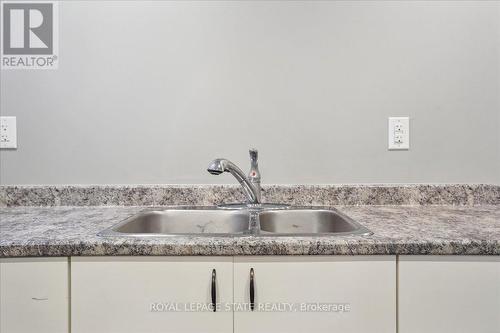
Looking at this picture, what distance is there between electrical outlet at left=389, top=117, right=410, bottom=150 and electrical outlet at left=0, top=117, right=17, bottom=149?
1388mm

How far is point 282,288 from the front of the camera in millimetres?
785

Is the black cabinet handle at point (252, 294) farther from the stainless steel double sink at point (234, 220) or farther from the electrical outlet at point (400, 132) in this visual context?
the electrical outlet at point (400, 132)

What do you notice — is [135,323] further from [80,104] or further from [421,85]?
[421,85]

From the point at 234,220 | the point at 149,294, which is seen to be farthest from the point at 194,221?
Answer: the point at 149,294

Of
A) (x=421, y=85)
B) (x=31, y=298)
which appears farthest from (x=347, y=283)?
(x=421, y=85)

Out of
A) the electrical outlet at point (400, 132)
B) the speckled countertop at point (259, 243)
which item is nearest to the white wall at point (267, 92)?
the electrical outlet at point (400, 132)

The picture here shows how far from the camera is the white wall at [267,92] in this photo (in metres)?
1.30

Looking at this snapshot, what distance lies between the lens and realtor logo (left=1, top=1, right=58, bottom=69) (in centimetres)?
131

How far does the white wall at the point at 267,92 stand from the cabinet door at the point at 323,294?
1.82 feet

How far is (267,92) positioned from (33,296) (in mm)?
942

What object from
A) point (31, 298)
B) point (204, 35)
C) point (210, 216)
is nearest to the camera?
point (31, 298)

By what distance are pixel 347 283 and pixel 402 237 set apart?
0.16m

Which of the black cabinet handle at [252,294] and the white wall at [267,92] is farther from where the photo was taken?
the white wall at [267,92]

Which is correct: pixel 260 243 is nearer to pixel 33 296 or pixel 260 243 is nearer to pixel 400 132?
pixel 33 296
